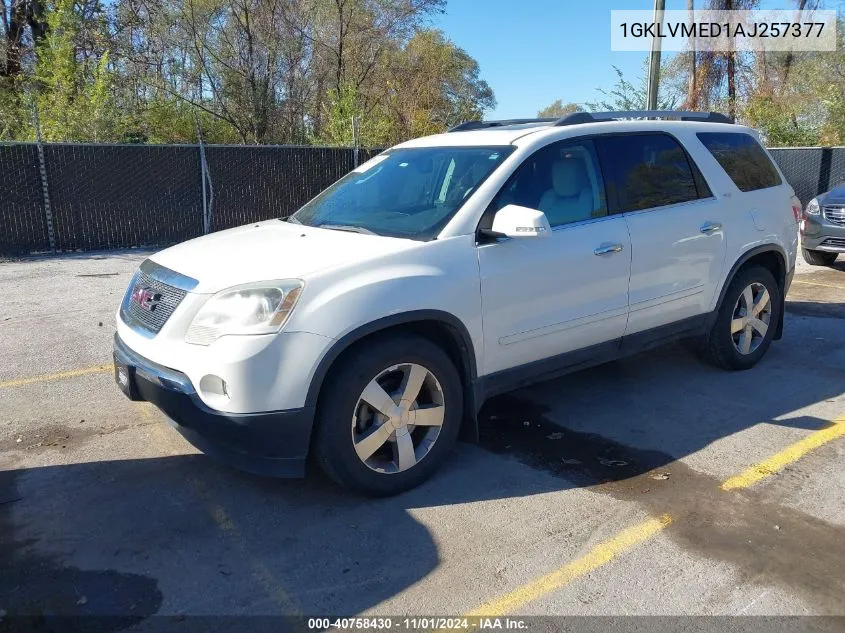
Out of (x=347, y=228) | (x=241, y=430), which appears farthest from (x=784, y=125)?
(x=241, y=430)

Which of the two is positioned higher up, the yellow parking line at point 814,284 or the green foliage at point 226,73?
the green foliage at point 226,73

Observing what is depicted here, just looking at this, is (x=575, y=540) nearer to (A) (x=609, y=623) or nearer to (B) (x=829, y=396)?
(A) (x=609, y=623)

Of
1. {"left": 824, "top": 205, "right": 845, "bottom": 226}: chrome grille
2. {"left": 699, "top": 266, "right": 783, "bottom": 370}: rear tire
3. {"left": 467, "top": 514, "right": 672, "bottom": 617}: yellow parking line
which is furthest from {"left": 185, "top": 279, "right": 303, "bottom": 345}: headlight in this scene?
{"left": 824, "top": 205, "right": 845, "bottom": 226}: chrome grille

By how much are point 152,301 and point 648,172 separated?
10.5ft

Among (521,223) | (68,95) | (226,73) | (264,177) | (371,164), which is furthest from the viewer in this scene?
(226,73)

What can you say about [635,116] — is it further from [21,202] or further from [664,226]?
[21,202]

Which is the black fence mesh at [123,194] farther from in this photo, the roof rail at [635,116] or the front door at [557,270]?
the front door at [557,270]

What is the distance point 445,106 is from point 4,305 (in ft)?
75.7

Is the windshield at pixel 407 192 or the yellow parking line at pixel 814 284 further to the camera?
the yellow parking line at pixel 814 284

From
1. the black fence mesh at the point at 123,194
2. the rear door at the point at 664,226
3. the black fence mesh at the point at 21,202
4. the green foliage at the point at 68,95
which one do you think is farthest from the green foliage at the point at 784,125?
the black fence mesh at the point at 21,202

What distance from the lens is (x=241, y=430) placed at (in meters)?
3.19

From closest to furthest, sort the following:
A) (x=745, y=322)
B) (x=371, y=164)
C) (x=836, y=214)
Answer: (x=371, y=164) → (x=745, y=322) → (x=836, y=214)

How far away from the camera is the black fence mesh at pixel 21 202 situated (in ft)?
36.4

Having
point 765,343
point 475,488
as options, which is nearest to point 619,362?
point 765,343
